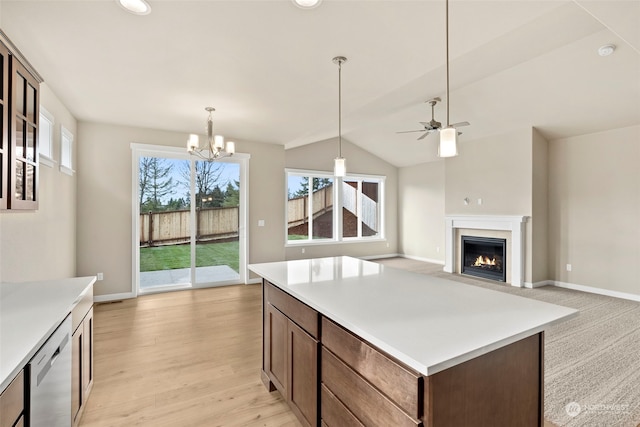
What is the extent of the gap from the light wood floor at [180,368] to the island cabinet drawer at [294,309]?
71 centimetres

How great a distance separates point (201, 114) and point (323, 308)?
3.58m

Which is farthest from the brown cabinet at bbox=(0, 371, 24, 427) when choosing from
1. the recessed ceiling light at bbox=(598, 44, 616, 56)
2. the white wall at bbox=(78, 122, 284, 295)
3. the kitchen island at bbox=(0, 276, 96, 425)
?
the recessed ceiling light at bbox=(598, 44, 616, 56)

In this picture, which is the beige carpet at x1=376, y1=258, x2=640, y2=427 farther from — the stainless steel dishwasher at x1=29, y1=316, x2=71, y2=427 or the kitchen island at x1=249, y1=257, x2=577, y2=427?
the stainless steel dishwasher at x1=29, y1=316, x2=71, y2=427

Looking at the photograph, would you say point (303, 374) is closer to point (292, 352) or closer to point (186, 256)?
point (292, 352)

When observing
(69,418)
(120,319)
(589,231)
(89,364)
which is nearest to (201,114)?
(120,319)

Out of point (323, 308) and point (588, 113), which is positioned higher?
point (588, 113)

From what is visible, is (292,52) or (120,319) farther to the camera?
(120,319)

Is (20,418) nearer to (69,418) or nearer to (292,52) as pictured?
(69,418)

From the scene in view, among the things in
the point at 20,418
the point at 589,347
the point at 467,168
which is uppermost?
the point at 467,168

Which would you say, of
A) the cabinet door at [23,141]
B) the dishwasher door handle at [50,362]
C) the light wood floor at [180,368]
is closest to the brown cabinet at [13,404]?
the dishwasher door handle at [50,362]

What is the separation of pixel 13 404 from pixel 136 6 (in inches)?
85.4

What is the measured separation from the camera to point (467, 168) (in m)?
6.32

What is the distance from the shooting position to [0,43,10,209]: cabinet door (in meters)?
1.72

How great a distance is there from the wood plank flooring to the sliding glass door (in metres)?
0.81
